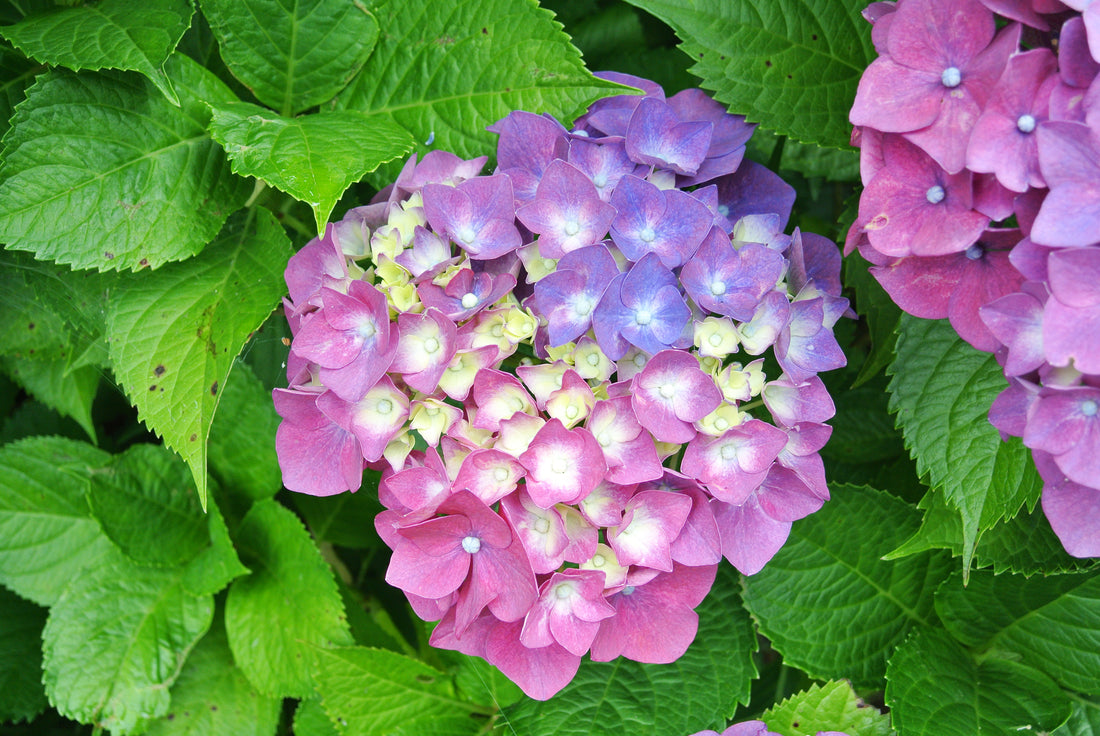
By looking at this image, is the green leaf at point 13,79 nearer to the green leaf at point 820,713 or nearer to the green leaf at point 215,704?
the green leaf at point 215,704

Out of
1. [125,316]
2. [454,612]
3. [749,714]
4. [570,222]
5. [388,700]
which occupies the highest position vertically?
[570,222]

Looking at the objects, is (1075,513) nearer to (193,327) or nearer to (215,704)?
(193,327)

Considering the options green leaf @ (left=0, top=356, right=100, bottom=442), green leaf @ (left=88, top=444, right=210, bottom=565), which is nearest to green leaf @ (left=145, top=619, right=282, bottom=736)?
green leaf @ (left=88, top=444, right=210, bottom=565)

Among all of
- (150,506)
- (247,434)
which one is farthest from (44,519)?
(247,434)

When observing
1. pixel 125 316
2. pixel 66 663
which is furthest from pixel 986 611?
pixel 66 663

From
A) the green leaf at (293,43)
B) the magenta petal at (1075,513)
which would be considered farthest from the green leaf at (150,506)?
the magenta petal at (1075,513)

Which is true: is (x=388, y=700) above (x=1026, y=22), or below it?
below

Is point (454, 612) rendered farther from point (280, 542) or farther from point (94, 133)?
point (94, 133)
